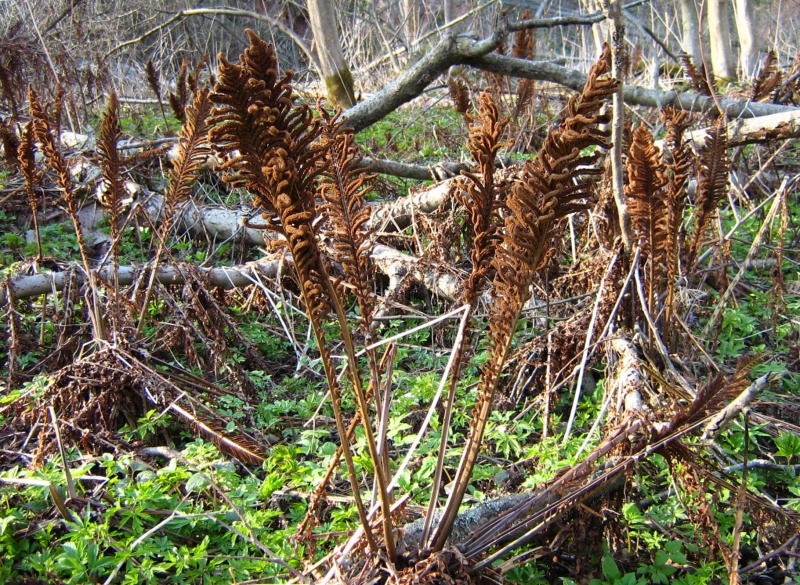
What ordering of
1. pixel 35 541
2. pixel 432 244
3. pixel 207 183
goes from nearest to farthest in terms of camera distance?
pixel 35 541, pixel 432 244, pixel 207 183

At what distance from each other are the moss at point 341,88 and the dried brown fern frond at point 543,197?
5.76m

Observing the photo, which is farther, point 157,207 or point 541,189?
point 157,207

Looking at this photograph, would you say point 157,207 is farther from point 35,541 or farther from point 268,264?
point 35,541

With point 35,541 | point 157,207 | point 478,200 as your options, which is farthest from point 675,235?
point 157,207

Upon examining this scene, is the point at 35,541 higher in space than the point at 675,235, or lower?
lower

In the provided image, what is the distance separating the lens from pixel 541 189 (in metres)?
1.34

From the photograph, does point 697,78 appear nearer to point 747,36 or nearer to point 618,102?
point 618,102

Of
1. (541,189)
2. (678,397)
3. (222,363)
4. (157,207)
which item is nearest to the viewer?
(541,189)

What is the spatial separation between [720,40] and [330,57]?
6386mm


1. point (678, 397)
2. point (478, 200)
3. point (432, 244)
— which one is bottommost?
point (678, 397)

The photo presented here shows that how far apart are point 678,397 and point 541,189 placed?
115 cm

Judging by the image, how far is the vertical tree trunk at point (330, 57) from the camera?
6.77m

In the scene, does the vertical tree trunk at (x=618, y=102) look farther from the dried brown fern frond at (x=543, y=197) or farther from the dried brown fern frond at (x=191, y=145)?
the dried brown fern frond at (x=191, y=145)

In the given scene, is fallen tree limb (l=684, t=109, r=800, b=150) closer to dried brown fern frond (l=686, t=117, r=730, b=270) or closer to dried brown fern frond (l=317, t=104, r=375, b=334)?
dried brown fern frond (l=686, t=117, r=730, b=270)
